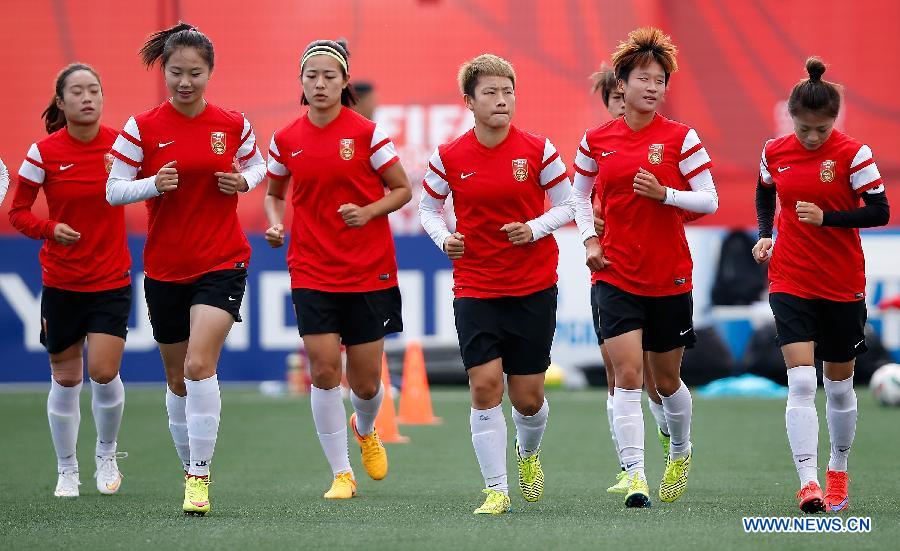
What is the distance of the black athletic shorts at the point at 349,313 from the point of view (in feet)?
24.2

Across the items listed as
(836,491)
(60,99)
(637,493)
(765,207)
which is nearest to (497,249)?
(637,493)

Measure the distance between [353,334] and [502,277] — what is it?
1063mm

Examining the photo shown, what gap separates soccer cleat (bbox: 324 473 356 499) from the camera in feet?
24.7

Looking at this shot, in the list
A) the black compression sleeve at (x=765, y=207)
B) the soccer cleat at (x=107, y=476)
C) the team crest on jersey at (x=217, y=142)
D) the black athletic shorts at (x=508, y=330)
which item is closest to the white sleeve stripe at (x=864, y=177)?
the black compression sleeve at (x=765, y=207)

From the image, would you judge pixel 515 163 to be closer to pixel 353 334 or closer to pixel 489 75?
pixel 489 75

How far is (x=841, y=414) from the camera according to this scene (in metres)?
7.02

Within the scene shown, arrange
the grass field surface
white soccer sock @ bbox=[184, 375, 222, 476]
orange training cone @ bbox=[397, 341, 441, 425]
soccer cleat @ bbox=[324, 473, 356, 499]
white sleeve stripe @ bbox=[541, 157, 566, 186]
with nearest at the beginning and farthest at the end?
the grass field surface → white soccer sock @ bbox=[184, 375, 222, 476] → white sleeve stripe @ bbox=[541, 157, 566, 186] → soccer cleat @ bbox=[324, 473, 356, 499] → orange training cone @ bbox=[397, 341, 441, 425]

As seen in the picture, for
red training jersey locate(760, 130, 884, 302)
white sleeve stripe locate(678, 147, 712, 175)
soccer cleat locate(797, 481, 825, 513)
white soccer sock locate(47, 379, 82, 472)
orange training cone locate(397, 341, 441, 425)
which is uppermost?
white sleeve stripe locate(678, 147, 712, 175)

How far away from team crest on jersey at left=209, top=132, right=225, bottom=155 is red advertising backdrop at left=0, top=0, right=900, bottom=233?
1033cm

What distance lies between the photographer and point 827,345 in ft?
22.6

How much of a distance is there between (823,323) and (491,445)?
5.45ft

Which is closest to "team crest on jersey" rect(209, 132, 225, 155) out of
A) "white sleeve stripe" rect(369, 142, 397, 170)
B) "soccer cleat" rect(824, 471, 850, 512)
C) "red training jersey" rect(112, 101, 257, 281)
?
"red training jersey" rect(112, 101, 257, 281)

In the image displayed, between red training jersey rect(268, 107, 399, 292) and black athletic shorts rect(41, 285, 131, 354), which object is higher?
red training jersey rect(268, 107, 399, 292)

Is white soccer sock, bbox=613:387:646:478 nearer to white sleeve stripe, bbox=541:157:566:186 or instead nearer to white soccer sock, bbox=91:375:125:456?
white sleeve stripe, bbox=541:157:566:186
